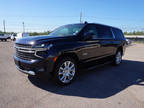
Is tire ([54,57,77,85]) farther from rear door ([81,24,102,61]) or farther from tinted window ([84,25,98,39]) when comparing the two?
tinted window ([84,25,98,39])

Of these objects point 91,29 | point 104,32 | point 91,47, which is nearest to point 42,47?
point 91,47

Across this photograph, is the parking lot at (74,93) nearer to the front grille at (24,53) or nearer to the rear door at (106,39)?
the front grille at (24,53)

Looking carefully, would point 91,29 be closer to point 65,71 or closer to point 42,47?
point 65,71

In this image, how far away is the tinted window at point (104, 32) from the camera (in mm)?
4591

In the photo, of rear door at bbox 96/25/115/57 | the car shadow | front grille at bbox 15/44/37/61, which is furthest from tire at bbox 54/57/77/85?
rear door at bbox 96/25/115/57

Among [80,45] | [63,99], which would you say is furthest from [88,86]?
[80,45]

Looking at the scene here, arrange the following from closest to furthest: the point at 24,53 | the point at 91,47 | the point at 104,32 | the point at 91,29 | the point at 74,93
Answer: the point at 74,93 < the point at 24,53 < the point at 91,47 < the point at 91,29 < the point at 104,32

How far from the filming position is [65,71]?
134 inches

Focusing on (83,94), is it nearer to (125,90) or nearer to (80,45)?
(125,90)

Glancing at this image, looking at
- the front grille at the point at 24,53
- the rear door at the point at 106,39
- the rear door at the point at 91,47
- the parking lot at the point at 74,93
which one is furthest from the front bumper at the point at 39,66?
the rear door at the point at 106,39

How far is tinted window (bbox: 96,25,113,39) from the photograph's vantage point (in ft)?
15.1

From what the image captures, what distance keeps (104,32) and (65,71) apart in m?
2.63

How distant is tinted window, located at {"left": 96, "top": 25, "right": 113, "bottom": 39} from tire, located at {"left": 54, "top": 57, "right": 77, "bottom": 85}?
1838mm

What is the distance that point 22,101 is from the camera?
8.45 ft
